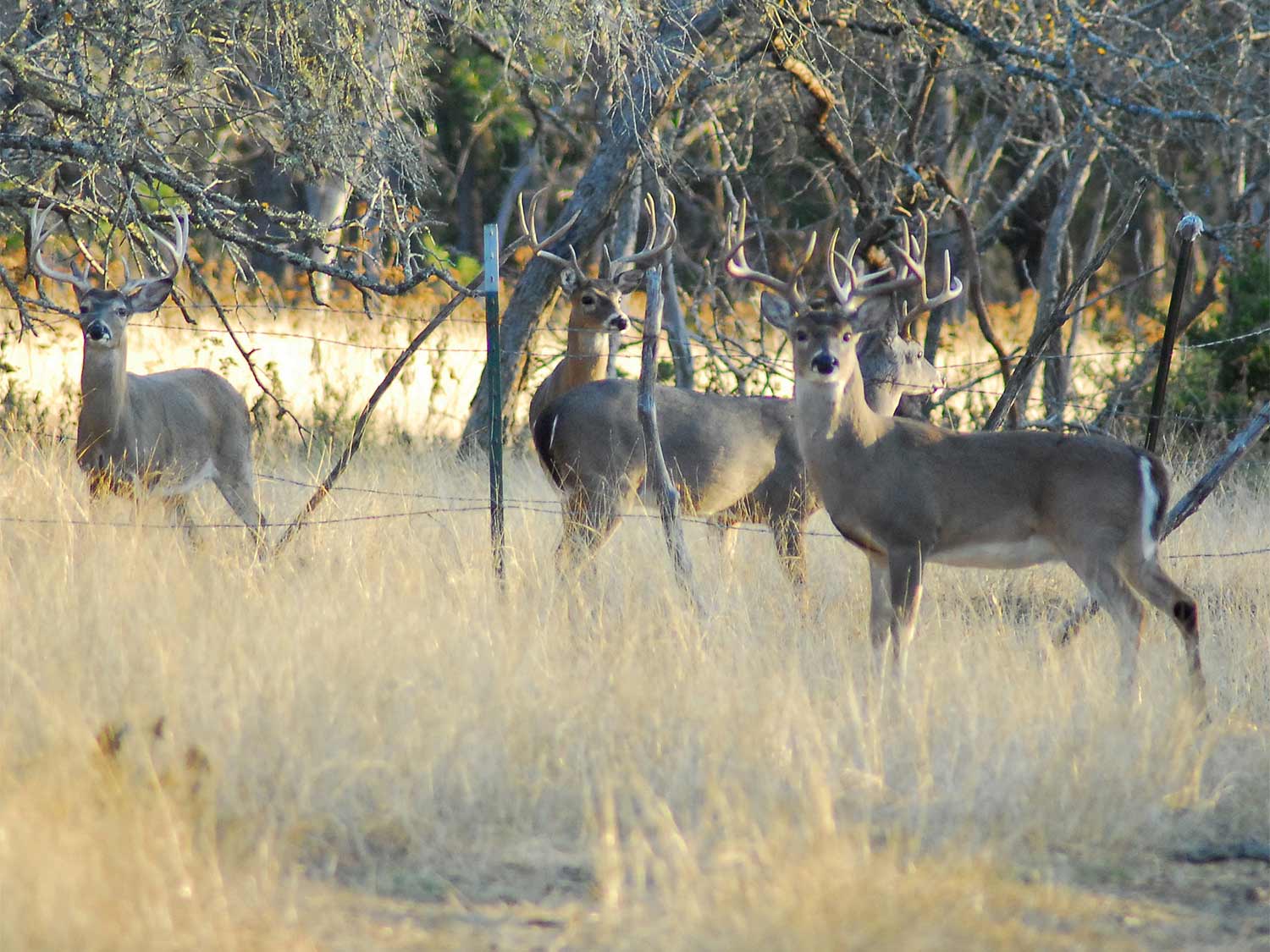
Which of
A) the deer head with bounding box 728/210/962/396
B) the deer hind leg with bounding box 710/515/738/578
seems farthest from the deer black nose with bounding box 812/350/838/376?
the deer hind leg with bounding box 710/515/738/578

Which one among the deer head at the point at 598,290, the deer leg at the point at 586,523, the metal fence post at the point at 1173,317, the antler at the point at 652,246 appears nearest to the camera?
the metal fence post at the point at 1173,317

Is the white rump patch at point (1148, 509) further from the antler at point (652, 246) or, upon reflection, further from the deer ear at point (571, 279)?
the deer ear at point (571, 279)

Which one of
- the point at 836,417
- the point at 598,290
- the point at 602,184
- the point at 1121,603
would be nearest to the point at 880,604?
the point at 836,417

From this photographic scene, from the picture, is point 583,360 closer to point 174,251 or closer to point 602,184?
point 602,184

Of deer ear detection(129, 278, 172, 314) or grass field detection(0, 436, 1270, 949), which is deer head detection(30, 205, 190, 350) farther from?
grass field detection(0, 436, 1270, 949)

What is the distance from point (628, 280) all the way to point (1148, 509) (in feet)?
15.3

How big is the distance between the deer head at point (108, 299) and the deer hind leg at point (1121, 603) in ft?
14.4

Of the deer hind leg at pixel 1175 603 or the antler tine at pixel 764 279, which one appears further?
the antler tine at pixel 764 279

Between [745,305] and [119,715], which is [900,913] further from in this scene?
[745,305]

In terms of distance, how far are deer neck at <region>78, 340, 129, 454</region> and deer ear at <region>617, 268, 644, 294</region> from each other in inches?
125

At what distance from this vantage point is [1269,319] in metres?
11.0

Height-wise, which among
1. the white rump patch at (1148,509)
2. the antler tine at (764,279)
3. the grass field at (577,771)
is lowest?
the grass field at (577,771)

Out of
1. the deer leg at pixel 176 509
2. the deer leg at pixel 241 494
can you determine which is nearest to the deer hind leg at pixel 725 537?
the deer leg at pixel 241 494

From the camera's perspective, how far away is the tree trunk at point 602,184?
31.9 feet
